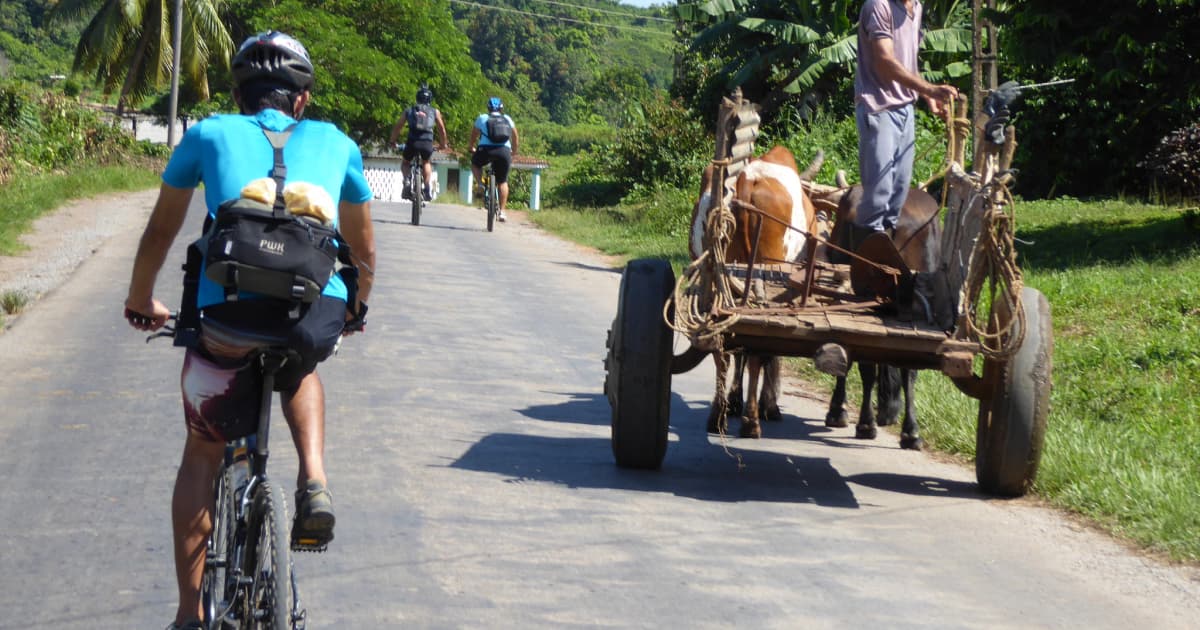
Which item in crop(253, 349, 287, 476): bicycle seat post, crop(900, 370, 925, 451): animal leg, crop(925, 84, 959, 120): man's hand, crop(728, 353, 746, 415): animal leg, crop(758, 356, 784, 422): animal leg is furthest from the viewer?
crop(758, 356, 784, 422): animal leg

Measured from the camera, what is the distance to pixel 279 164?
3816 mm

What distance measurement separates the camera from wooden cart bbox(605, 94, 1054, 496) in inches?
244

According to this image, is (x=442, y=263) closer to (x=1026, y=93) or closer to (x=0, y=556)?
(x=0, y=556)

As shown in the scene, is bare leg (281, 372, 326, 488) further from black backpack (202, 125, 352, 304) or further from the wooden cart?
the wooden cart

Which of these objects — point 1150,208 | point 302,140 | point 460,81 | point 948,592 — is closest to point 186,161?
point 302,140

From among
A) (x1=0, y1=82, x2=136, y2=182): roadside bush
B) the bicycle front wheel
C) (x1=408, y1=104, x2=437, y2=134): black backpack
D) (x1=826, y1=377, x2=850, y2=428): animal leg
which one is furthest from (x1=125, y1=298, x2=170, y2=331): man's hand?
(x1=0, y1=82, x2=136, y2=182): roadside bush

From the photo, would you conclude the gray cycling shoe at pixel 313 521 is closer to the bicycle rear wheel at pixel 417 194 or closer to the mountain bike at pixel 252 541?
the mountain bike at pixel 252 541

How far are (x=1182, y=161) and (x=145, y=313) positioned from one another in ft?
57.9

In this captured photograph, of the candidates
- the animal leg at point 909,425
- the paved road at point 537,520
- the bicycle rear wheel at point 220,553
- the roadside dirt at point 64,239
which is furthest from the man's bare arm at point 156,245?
the roadside dirt at point 64,239

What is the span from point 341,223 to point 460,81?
5540 cm

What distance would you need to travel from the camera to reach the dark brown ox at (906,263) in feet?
24.0

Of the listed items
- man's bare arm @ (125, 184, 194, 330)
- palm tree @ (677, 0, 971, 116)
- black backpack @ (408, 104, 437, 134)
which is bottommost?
man's bare arm @ (125, 184, 194, 330)

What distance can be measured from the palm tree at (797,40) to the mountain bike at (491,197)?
607cm

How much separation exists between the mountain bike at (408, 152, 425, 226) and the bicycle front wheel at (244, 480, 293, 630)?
17461 millimetres
